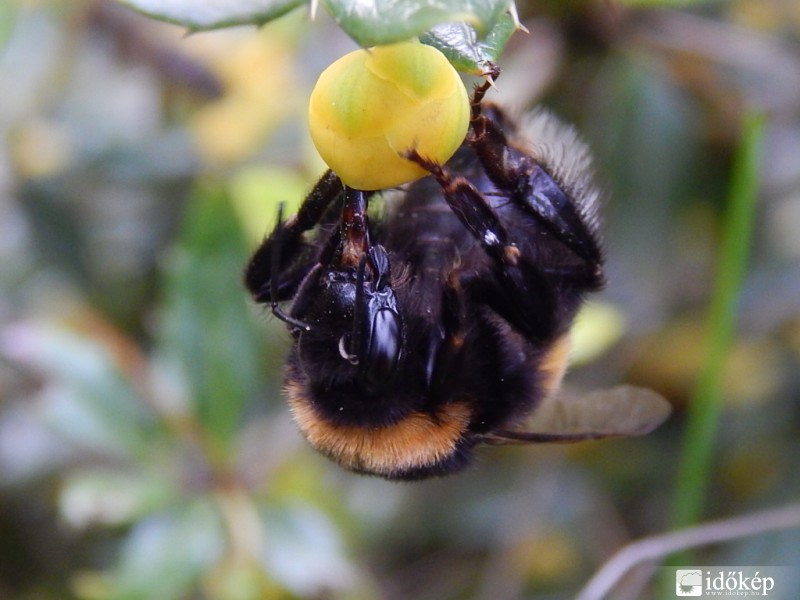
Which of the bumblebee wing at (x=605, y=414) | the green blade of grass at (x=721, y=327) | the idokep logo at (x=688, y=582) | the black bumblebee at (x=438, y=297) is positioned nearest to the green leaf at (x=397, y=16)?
the black bumblebee at (x=438, y=297)

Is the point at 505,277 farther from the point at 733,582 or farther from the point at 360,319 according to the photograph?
the point at 733,582

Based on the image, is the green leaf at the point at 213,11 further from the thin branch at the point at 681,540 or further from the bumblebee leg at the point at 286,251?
the thin branch at the point at 681,540

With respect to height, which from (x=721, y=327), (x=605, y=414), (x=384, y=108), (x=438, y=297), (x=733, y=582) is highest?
(x=384, y=108)

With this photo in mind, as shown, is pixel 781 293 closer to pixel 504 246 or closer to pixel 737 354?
pixel 737 354

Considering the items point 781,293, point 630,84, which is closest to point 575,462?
point 781,293

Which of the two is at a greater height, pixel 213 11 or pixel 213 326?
pixel 213 11

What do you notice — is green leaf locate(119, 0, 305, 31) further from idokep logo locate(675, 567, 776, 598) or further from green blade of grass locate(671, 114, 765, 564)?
idokep logo locate(675, 567, 776, 598)

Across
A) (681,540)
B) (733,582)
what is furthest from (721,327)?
(733,582)
